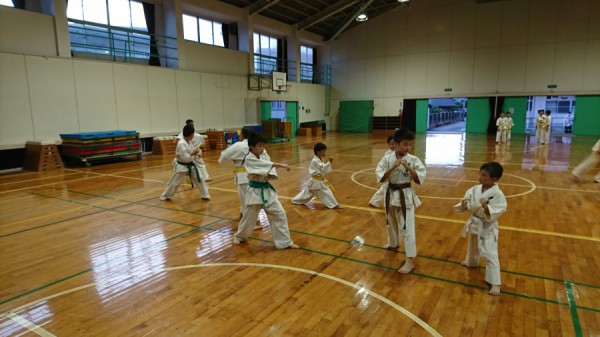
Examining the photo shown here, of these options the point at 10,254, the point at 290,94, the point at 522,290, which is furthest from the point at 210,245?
the point at 290,94

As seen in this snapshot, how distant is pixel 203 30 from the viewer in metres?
19.4

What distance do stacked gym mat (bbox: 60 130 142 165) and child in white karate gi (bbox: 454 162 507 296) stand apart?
12118 millimetres

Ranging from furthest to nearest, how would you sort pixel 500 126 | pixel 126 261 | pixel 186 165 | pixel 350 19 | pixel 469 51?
pixel 350 19
pixel 469 51
pixel 500 126
pixel 186 165
pixel 126 261

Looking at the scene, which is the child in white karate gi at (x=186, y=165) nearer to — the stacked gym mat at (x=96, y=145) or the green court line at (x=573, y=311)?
the green court line at (x=573, y=311)

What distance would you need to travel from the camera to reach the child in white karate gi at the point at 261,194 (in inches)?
179

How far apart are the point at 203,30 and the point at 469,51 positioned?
16884 mm

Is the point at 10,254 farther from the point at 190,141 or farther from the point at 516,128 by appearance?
the point at 516,128

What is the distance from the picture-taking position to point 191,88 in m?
17.4

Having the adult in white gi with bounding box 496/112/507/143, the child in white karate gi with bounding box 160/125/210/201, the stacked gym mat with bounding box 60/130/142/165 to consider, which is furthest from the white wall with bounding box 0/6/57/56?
the adult in white gi with bounding box 496/112/507/143

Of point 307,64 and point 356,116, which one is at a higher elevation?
point 307,64

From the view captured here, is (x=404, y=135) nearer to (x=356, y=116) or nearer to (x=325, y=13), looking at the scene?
(x=325, y=13)

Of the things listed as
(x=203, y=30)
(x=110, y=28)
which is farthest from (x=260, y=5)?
(x=110, y=28)

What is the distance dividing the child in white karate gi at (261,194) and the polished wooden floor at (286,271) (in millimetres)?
241

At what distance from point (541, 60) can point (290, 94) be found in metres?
15.6
